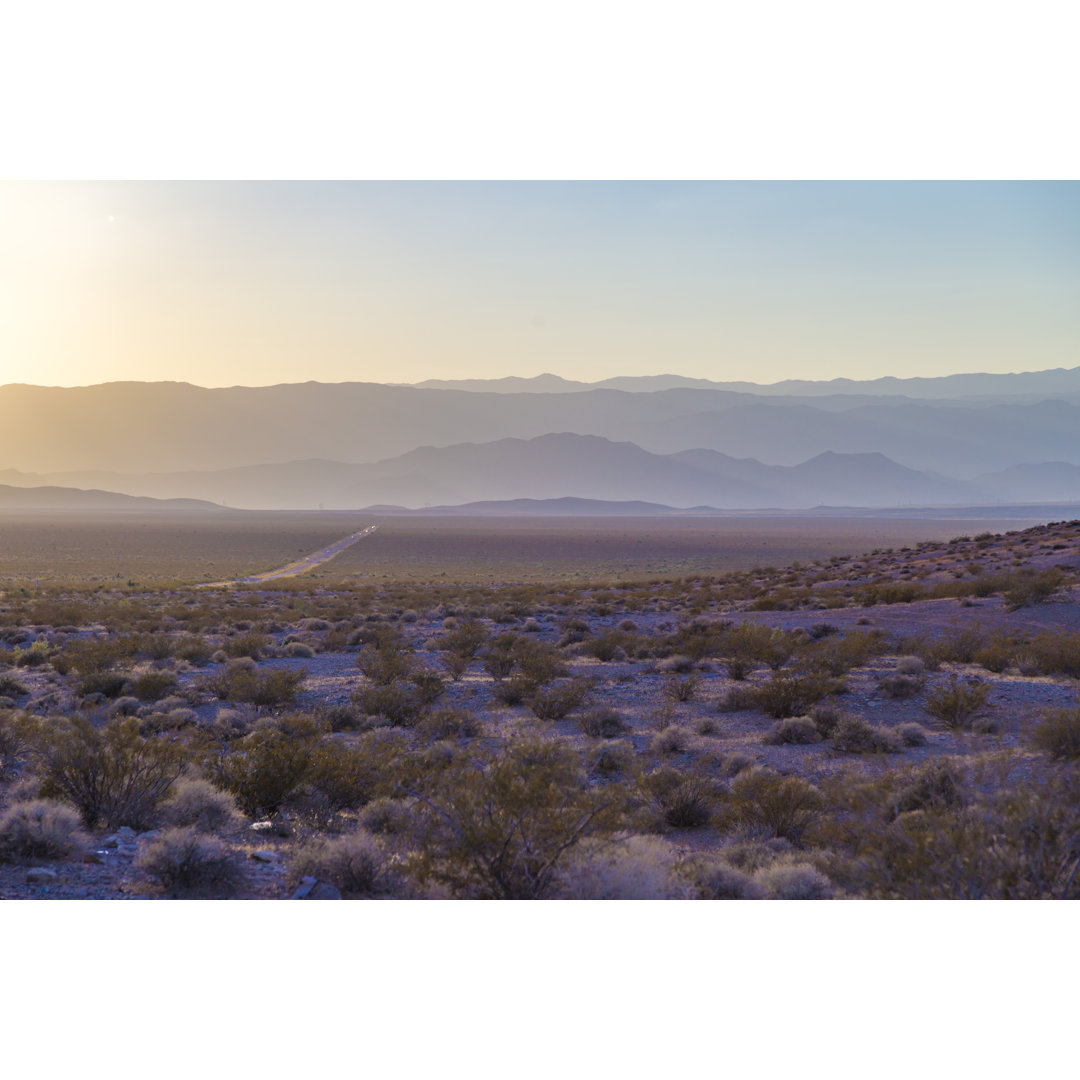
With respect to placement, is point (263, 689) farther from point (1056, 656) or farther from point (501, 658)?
point (1056, 656)

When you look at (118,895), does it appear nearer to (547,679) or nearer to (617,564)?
(547,679)

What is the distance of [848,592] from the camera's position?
29328mm

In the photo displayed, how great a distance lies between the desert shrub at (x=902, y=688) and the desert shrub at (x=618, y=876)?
9.08 metres

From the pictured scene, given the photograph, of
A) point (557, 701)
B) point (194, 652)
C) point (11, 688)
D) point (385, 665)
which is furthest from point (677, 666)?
point (11, 688)

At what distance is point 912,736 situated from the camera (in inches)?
435

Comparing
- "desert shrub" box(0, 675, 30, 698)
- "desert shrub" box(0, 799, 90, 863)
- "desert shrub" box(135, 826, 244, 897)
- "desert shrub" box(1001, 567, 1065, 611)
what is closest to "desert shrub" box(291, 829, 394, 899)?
"desert shrub" box(135, 826, 244, 897)

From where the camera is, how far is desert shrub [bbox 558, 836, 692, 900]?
17.9 ft

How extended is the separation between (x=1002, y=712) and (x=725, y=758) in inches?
172

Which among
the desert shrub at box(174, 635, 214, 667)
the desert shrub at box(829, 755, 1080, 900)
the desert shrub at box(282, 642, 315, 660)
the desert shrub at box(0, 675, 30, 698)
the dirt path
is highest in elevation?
the desert shrub at box(829, 755, 1080, 900)

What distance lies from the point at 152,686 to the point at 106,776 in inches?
280

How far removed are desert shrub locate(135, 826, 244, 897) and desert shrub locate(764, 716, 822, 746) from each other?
7723 millimetres

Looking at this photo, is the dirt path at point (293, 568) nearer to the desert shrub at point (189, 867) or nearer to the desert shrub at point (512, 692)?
the desert shrub at point (512, 692)

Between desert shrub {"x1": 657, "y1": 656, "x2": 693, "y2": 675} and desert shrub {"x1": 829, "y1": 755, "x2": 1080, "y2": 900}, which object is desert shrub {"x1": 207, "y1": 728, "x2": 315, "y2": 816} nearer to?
desert shrub {"x1": 829, "y1": 755, "x2": 1080, "y2": 900}

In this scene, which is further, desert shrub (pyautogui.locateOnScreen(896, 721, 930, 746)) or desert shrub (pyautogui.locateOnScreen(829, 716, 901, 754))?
desert shrub (pyautogui.locateOnScreen(896, 721, 930, 746))
